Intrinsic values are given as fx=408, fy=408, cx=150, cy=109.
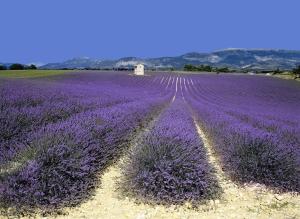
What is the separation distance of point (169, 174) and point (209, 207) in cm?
55

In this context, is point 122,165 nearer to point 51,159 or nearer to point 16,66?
point 51,159

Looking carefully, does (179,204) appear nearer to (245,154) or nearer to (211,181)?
(211,181)

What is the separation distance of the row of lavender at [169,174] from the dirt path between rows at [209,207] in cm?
11

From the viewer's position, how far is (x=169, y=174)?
4.45 meters

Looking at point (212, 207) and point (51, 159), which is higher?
point (51, 159)

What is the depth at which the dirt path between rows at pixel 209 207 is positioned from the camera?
160 inches

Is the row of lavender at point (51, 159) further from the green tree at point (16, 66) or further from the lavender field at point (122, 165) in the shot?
the green tree at point (16, 66)

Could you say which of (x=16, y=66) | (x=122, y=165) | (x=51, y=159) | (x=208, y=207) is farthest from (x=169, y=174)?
(x=16, y=66)

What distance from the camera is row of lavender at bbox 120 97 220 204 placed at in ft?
14.3

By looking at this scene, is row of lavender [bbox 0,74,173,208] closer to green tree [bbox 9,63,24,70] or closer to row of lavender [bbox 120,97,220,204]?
row of lavender [bbox 120,97,220,204]

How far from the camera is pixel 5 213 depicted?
3.77 m

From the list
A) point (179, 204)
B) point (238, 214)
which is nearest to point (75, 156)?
point (179, 204)

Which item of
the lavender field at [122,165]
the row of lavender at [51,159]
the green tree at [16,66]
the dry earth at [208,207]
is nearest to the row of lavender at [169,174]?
the lavender field at [122,165]

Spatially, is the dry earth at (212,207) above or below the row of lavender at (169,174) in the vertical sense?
below
